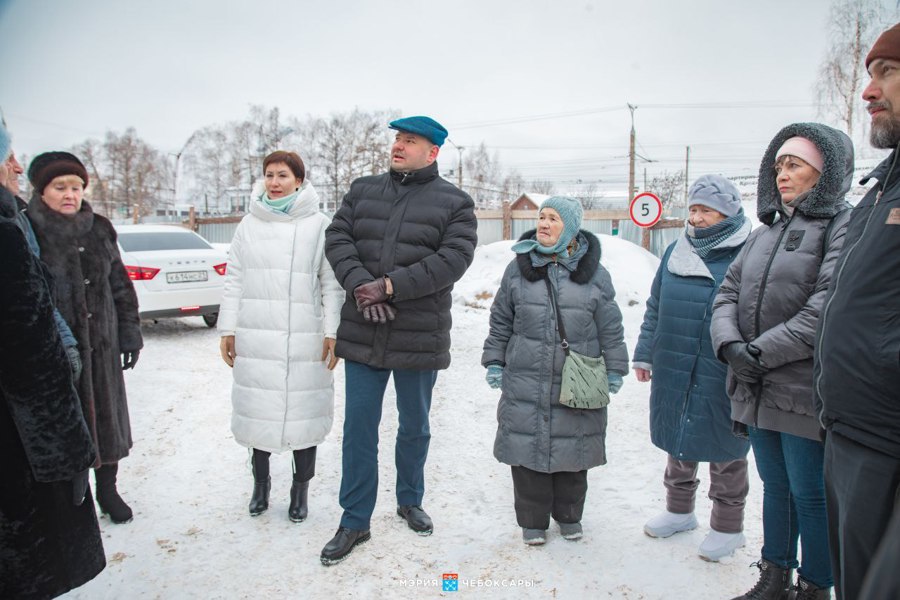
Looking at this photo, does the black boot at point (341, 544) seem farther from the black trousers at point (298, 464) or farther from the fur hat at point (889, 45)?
the fur hat at point (889, 45)

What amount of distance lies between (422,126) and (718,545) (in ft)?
8.79

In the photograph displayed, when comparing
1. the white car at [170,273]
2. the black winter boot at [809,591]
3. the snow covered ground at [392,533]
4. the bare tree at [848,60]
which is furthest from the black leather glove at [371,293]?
the bare tree at [848,60]

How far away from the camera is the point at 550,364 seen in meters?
3.15

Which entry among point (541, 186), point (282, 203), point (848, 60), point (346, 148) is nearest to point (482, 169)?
Answer: point (541, 186)

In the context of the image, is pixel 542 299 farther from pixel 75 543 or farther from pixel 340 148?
pixel 340 148

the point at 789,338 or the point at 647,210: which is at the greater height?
the point at 647,210

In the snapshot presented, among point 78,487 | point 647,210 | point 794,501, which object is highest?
point 647,210

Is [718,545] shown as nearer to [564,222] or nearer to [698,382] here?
[698,382]

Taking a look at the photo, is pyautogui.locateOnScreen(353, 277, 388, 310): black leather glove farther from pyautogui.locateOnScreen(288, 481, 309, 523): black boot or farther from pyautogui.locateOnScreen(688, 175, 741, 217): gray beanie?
pyautogui.locateOnScreen(688, 175, 741, 217): gray beanie

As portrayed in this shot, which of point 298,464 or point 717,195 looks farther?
point 298,464

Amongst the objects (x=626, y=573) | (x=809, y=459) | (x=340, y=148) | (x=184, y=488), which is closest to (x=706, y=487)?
(x=626, y=573)

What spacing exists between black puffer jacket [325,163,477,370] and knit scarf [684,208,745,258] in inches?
49.1

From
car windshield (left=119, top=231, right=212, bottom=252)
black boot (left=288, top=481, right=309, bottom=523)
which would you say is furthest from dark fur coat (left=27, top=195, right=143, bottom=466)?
car windshield (left=119, top=231, right=212, bottom=252)

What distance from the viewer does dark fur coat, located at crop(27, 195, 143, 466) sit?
10.4ft
